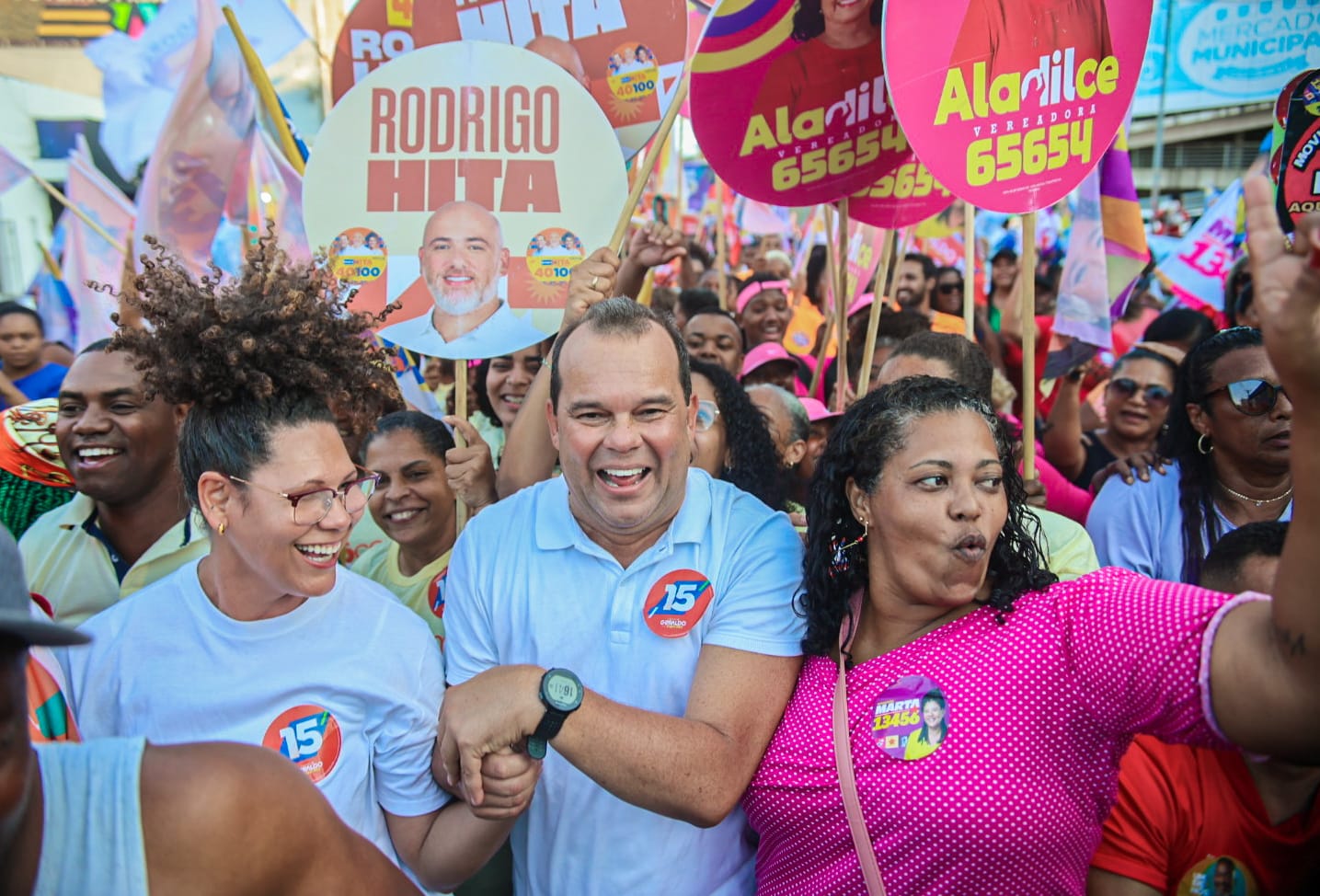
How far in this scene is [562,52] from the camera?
10.3 ft

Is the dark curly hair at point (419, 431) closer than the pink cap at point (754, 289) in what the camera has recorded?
Yes

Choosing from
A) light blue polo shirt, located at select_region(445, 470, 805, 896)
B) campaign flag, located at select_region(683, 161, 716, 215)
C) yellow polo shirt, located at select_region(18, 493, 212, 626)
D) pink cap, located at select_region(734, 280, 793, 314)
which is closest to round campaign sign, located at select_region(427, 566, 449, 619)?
yellow polo shirt, located at select_region(18, 493, 212, 626)

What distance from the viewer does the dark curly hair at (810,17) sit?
325 cm

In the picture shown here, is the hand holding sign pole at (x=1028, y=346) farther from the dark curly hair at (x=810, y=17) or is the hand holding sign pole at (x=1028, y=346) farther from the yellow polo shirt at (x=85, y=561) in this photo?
the yellow polo shirt at (x=85, y=561)

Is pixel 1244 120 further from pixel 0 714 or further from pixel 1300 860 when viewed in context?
pixel 0 714

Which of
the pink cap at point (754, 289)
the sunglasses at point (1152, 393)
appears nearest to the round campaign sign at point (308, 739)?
the sunglasses at point (1152, 393)

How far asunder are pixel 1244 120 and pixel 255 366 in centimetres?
2538

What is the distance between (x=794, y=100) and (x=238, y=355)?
225cm

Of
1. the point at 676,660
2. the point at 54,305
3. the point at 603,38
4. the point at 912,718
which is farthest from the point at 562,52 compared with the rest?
the point at 54,305

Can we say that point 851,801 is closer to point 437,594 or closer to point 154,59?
point 437,594

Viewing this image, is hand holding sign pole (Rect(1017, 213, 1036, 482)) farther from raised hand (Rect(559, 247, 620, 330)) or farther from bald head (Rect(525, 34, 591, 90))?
bald head (Rect(525, 34, 591, 90))

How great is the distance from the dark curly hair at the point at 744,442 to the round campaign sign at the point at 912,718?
1417mm

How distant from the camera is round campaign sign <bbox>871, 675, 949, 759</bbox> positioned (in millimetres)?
1695

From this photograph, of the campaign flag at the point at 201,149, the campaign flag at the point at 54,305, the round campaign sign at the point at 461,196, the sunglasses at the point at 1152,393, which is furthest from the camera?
the campaign flag at the point at 54,305
